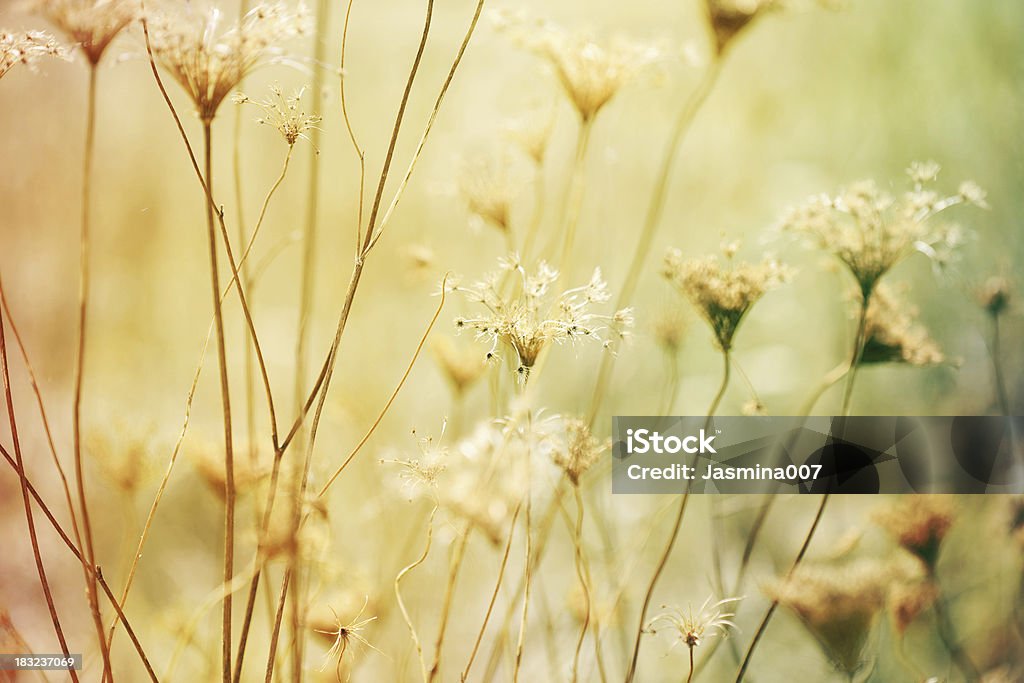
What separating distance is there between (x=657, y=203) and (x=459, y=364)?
0.41 metres

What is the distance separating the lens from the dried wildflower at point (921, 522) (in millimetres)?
835

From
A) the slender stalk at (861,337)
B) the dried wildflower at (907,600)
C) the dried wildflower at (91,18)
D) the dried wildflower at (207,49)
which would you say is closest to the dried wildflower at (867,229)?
the slender stalk at (861,337)

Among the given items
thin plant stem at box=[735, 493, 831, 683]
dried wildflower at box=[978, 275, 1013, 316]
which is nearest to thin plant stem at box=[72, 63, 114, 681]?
thin plant stem at box=[735, 493, 831, 683]

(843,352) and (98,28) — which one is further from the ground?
(98,28)

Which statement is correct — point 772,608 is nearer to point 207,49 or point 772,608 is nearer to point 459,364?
point 459,364

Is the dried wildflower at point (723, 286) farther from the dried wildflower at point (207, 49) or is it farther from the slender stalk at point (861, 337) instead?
the dried wildflower at point (207, 49)

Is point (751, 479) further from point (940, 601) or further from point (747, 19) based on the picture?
point (747, 19)

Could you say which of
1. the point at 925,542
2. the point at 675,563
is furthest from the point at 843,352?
the point at 675,563

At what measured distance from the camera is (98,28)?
1.89ft

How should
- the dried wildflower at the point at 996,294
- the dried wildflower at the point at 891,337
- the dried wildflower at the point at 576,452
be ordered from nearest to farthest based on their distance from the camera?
1. the dried wildflower at the point at 576,452
2. the dried wildflower at the point at 891,337
3. the dried wildflower at the point at 996,294

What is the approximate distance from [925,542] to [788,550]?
0.18 m

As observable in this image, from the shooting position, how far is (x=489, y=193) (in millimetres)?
840

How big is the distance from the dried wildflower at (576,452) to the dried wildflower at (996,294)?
65cm

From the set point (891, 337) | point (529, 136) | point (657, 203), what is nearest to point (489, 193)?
point (529, 136)
